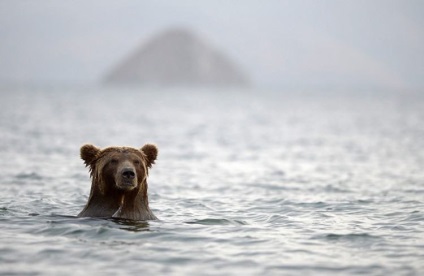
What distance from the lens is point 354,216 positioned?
576 inches

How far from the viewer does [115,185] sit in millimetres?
12344

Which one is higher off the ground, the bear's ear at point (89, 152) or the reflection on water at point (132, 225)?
the bear's ear at point (89, 152)

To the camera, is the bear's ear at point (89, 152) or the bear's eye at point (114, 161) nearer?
the bear's eye at point (114, 161)

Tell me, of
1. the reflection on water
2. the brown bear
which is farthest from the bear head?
the reflection on water

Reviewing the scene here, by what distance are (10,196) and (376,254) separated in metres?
8.77

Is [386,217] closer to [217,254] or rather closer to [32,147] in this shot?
[217,254]

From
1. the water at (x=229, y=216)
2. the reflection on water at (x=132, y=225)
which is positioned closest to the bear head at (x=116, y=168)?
the reflection on water at (x=132, y=225)

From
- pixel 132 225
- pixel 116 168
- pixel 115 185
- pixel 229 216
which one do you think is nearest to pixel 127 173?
pixel 116 168

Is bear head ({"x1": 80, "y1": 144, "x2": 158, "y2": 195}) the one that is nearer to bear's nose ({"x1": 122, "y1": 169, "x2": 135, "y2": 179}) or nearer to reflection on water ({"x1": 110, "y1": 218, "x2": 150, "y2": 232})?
bear's nose ({"x1": 122, "y1": 169, "x2": 135, "y2": 179})

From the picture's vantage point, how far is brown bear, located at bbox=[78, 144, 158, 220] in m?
12.4

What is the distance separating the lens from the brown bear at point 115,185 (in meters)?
12.4

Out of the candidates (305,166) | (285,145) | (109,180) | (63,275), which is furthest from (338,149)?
(63,275)

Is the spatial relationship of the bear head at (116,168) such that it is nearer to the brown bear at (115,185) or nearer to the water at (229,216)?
the brown bear at (115,185)

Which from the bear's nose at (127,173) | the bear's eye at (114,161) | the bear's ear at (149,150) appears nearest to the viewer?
the bear's nose at (127,173)
